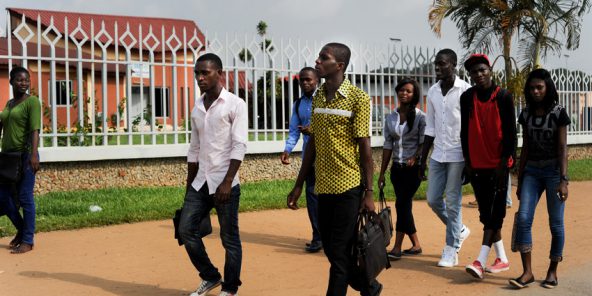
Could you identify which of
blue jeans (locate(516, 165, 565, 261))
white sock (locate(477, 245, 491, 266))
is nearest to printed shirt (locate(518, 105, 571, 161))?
blue jeans (locate(516, 165, 565, 261))

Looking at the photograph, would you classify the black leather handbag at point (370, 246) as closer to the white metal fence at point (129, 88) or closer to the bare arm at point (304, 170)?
the bare arm at point (304, 170)

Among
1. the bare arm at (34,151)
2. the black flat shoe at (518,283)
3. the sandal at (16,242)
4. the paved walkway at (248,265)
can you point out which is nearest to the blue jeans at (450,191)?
the paved walkway at (248,265)

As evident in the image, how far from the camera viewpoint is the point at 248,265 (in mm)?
6191

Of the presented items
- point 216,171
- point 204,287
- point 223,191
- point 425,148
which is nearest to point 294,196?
point 223,191

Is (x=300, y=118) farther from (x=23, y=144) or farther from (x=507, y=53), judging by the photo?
(x=507, y=53)

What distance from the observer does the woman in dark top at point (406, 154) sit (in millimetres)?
6566

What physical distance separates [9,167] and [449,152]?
4.22m

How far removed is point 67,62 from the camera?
10.1 meters

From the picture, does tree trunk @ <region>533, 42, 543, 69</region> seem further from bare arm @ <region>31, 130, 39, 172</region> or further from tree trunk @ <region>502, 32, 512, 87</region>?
bare arm @ <region>31, 130, 39, 172</region>

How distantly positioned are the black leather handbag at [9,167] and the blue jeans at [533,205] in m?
4.70

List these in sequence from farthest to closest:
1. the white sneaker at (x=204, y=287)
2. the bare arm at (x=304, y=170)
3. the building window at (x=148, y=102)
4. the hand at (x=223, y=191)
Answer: the building window at (x=148, y=102)
the white sneaker at (x=204, y=287)
the hand at (x=223, y=191)
the bare arm at (x=304, y=170)

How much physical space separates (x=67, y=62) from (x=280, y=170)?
4331 millimetres

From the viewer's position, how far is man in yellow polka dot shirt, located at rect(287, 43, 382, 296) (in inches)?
164

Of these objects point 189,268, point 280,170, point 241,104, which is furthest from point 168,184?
point 241,104
